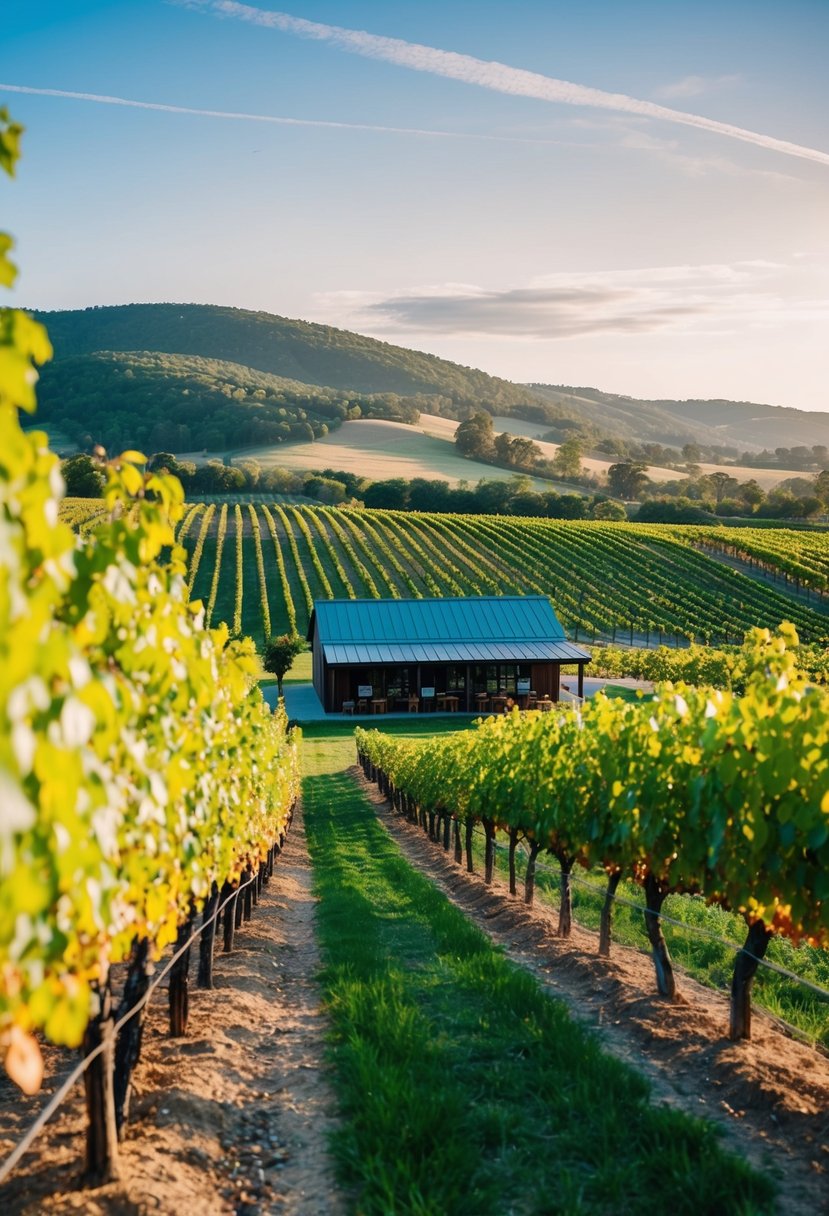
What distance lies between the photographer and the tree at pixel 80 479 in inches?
2685

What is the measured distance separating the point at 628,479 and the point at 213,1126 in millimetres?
123638

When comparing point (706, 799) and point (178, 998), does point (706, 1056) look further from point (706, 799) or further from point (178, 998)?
point (178, 998)

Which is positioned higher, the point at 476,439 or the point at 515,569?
the point at 476,439

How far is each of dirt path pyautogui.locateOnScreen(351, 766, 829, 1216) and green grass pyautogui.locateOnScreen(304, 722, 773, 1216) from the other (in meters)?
0.35

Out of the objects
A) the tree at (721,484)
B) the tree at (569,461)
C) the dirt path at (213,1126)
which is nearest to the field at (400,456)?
the tree at (569,461)

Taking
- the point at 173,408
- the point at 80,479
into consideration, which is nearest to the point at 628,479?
the point at 173,408

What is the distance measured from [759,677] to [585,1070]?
120 inches

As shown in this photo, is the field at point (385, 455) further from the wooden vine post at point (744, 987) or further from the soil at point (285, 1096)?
the wooden vine post at point (744, 987)

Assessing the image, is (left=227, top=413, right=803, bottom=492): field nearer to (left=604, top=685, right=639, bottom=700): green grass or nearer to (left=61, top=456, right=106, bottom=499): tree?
(left=61, top=456, right=106, bottom=499): tree

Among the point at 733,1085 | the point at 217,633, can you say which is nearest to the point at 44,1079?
the point at 217,633

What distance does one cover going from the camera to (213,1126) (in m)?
5.07

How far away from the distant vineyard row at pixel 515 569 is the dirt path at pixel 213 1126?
43455 mm

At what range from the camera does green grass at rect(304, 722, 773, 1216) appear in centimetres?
432

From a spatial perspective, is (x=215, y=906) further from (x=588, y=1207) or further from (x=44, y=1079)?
(x=588, y=1207)
